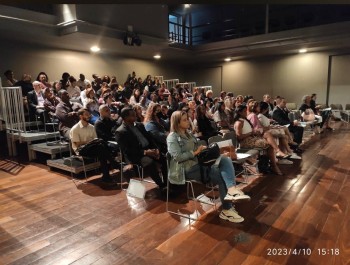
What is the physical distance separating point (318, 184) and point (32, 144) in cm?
505

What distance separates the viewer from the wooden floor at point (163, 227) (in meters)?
2.13

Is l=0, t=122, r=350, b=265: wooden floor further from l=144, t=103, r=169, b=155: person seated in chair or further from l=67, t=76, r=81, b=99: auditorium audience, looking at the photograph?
l=67, t=76, r=81, b=99: auditorium audience

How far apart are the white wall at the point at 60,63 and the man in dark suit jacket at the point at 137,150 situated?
5.64 metres

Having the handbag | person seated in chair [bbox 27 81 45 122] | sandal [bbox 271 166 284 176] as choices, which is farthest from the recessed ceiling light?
sandal [bbox 271 166 284 176]

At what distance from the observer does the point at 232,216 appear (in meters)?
2.66

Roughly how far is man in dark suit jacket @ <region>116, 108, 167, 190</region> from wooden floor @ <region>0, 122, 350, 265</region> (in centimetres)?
32

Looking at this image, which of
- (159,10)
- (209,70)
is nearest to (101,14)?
(159,10)

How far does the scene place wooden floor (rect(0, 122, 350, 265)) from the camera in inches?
84.0

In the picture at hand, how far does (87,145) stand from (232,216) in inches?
86.0

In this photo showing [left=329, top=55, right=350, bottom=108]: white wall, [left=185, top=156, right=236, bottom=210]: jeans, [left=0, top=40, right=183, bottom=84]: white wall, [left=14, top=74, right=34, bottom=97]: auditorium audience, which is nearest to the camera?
[left=185, top=156, right=236, bottom=210]: jeans

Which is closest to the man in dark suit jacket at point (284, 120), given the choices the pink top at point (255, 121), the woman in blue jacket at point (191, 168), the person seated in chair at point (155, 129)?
the pink top at point (255, 121)

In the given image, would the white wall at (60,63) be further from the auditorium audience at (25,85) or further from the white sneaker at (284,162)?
the white sneaker at (284,162)

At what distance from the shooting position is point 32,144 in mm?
5188

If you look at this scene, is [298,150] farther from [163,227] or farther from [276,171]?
[163,227]
